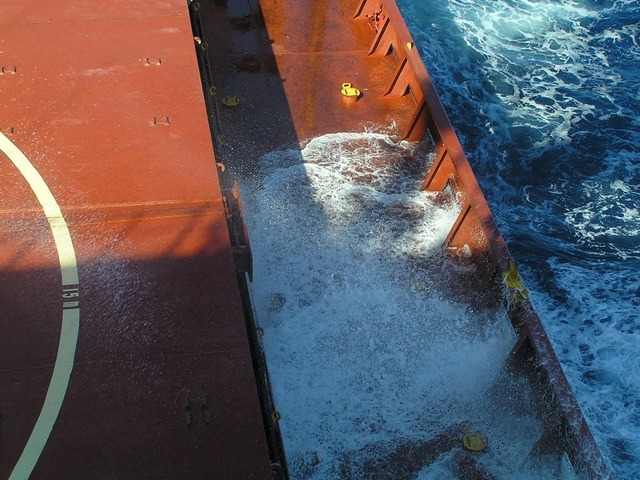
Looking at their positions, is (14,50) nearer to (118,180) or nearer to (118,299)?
(118,180)

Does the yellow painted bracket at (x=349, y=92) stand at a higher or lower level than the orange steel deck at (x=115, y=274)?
lower

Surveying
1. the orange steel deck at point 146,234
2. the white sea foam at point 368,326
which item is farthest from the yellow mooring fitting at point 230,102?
the white sea foam at point 368,326

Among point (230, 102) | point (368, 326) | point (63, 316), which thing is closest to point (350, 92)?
point (230, 102)

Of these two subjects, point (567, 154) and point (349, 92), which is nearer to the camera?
point (349, 92)

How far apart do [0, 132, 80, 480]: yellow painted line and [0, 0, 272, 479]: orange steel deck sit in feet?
0.06

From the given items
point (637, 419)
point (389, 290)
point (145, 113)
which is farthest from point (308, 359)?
point (637, 419)

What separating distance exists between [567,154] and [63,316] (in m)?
13.0

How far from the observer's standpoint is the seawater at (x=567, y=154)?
11.5 metres

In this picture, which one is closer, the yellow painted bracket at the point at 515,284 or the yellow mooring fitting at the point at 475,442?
the yellow mooring fitting at the point at 475,442

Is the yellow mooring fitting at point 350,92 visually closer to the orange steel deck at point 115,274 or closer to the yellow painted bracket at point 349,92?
the yellow painted bracket at point 349,92

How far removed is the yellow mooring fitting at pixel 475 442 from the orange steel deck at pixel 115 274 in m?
3.02

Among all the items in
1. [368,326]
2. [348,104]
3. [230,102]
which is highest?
[348,104]

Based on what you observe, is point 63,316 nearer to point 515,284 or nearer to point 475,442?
point 475,442

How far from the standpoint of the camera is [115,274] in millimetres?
7070
